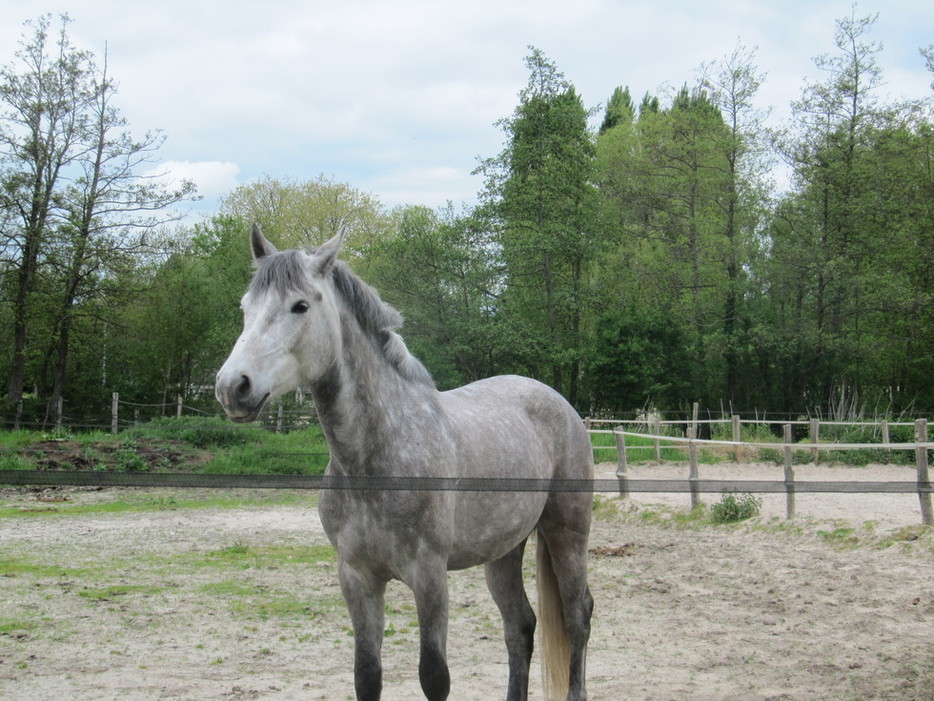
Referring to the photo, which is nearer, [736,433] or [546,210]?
[736,433]

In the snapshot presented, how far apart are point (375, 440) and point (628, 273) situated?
26416 millimetres

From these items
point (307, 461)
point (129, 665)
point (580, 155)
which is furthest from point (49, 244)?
point (129, 665)

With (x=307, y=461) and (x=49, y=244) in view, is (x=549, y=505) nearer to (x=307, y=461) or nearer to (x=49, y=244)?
(x=307, y=461)

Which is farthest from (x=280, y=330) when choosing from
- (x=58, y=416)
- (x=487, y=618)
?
(x=58, y=416)

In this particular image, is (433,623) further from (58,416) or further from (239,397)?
(58,416)

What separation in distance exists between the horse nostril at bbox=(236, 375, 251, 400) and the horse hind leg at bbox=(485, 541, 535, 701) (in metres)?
2.07

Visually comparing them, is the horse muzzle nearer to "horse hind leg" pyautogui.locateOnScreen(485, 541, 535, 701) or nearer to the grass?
"horse hind leg" pyautogui.locateOnScreen(485, 541, 535, 701)

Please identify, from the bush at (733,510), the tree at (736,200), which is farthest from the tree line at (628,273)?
the bush at (733,510)

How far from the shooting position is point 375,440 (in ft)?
10.5

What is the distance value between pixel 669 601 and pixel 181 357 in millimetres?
24401

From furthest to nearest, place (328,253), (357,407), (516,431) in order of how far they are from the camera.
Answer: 1. (516,431)
2. (357,407)
3. (328,253)

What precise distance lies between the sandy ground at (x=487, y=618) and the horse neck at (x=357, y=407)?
198 cm

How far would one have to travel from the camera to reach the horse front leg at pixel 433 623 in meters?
3.11

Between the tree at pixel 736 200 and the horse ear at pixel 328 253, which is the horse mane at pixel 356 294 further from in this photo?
the tree at pixel 736 200
